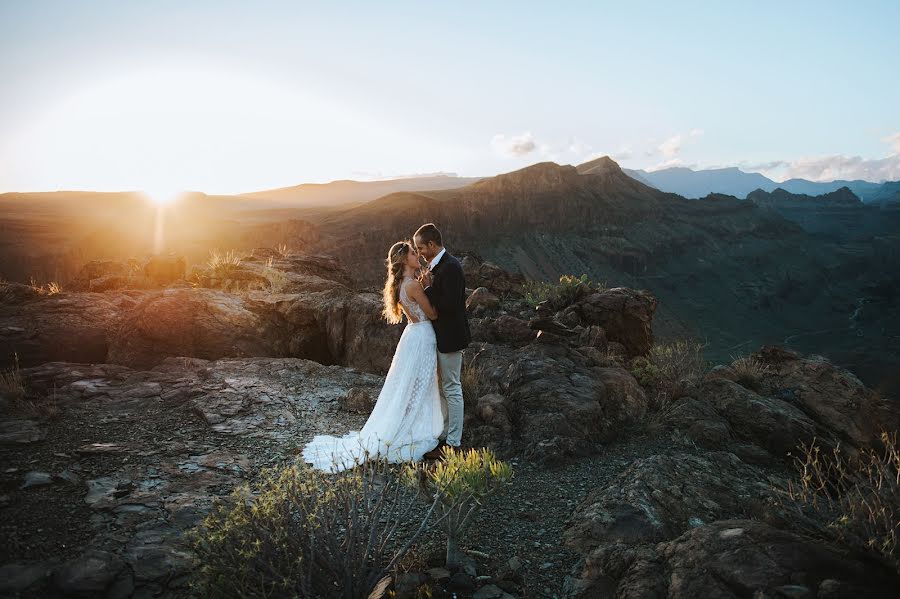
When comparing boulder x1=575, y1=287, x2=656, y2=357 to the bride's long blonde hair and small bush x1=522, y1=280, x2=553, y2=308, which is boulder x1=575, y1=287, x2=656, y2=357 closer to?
small bush x1=522, y1=280, x2=553, y2=308

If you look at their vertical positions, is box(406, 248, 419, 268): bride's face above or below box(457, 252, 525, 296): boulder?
above

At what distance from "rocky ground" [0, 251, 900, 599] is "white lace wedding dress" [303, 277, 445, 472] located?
1.81 ft

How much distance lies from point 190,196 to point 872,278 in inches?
4950

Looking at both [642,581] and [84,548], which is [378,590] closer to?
[642,581]

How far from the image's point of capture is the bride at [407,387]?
4.85 m

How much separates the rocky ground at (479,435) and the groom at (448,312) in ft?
1.87

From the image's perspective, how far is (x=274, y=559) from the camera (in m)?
2.73

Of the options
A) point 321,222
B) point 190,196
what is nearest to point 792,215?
point 321,222

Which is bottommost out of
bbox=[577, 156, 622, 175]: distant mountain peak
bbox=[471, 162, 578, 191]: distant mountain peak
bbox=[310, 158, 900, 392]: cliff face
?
bbox=[310, 158, 900, 392]: cliff face

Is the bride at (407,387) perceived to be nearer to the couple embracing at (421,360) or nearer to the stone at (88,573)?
the couple embracing at (421,360)

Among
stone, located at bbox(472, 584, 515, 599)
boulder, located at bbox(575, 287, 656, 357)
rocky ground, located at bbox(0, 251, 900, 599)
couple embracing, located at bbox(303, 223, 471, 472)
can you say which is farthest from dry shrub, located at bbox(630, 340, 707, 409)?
A: stone, located at bbox(472, 584, 515, 599)

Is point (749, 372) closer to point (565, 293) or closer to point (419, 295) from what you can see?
point (565, 293)

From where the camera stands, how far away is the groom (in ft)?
15.7

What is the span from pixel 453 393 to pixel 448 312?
31.8 inches
